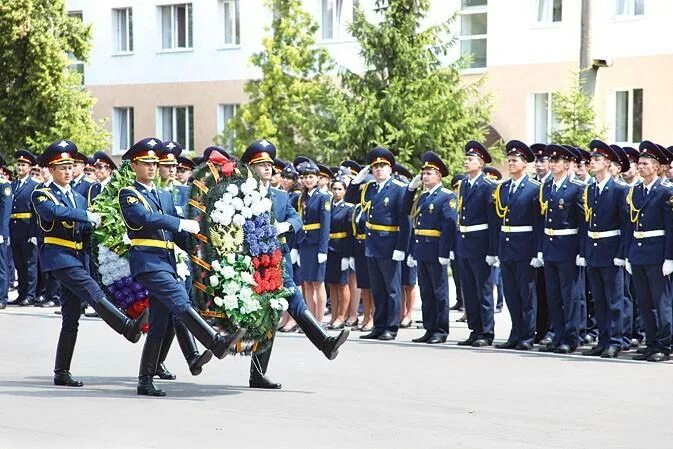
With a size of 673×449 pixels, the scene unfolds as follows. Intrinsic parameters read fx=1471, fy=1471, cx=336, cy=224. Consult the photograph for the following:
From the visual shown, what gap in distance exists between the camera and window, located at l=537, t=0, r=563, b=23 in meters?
33.5

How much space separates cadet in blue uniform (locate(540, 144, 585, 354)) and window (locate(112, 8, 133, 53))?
29.9 m

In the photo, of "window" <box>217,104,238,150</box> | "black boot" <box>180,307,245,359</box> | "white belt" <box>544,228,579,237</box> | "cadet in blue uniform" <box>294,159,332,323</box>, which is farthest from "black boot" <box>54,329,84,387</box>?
"window" <box>217,104,238,150</box>

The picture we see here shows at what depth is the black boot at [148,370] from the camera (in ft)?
38.7

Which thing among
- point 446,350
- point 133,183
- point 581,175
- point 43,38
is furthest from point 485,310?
point 43,38

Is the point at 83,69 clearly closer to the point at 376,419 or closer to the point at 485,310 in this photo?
the point at 485,310

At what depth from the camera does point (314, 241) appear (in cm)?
1817

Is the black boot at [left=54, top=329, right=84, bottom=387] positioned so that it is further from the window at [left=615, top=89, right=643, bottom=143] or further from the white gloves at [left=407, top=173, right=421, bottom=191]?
the window at [left=615, top=89, right=643, bottom=143]

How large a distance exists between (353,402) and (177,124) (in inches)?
1288

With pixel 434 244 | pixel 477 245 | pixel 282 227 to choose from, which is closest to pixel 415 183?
pixel 434 244

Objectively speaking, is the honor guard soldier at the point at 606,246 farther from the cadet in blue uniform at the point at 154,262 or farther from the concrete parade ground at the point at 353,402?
the cadet in blue uniform at the point at 154,262

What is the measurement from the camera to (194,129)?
42719 mm

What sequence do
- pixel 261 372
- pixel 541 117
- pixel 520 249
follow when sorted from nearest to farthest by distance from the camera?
pixel 261 372
pixel 520 249
pixel 541 117

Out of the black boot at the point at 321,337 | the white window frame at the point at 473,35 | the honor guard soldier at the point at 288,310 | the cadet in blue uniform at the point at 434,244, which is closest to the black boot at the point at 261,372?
the honor guard soldier at the point at 288,310

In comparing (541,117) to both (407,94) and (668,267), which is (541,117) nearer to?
(407,94)
